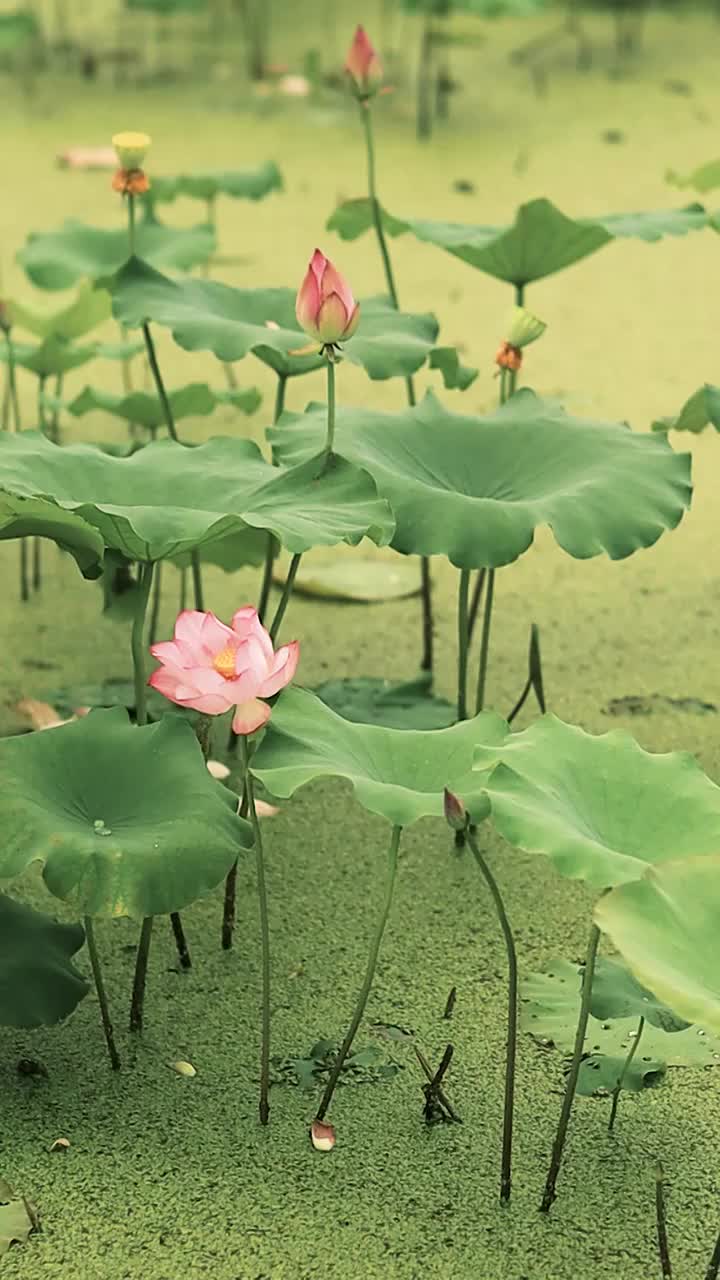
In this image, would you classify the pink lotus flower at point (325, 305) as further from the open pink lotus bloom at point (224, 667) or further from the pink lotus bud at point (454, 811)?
the pink lotus bud at point (454, 811)

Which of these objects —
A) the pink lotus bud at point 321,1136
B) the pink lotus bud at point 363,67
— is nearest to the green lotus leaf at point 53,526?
the pink lotus bud at point 321,1136

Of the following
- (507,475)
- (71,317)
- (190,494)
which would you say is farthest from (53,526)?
(71,317)

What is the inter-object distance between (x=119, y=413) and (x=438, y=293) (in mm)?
974

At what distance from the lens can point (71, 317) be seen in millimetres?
2188

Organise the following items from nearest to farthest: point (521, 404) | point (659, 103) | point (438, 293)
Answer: point (521, 404) → point (438, 293) → point (659, 103)

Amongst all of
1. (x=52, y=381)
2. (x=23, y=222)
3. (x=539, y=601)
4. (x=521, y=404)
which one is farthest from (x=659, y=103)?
(x=521, y=404)

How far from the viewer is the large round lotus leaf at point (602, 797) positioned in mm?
1107

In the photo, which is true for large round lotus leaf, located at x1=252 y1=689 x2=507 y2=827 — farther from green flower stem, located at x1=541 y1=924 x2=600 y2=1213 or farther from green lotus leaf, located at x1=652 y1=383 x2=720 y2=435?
green lotus leaf, located at x1=652 y1=383 x2=720 y2=435

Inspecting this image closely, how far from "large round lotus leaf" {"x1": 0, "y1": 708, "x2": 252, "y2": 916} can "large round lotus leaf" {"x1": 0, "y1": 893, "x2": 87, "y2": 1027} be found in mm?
90

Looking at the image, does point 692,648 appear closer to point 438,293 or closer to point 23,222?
point 438,293

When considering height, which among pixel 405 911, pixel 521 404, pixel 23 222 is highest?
pixel 521 404

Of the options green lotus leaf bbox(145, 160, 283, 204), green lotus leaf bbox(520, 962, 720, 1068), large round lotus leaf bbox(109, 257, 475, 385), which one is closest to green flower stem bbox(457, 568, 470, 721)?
large round lotus leaf bbox(109, 257, 475, 385)

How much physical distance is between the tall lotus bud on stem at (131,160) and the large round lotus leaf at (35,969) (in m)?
0.71

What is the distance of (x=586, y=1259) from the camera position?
1147 mm
